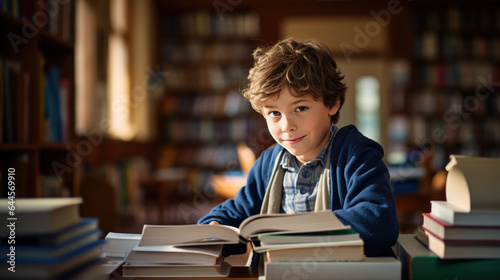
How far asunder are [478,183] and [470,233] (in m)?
0.08

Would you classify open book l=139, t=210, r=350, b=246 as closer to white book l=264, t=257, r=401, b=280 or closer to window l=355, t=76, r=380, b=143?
white book l=264, t=257, r=401, b=280

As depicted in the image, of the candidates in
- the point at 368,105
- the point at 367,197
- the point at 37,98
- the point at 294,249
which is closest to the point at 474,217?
the point at 367,197

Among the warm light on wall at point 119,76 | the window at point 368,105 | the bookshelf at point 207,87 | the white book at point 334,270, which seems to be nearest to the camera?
the white book at point 334,270

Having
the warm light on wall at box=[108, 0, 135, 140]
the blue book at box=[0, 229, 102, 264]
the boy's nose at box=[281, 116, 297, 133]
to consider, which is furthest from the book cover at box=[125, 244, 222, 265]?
the warm light on wall at box=[108, 0, 135, 140]

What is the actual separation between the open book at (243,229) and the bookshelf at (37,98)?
1.01 meters

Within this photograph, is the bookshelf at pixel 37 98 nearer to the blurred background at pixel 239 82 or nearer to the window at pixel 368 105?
the blurred background at pixel 239 82

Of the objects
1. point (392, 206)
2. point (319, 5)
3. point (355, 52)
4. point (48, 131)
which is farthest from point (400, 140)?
point (392, 206)

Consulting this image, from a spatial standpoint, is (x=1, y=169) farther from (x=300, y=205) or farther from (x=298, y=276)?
(x=298, y=276)

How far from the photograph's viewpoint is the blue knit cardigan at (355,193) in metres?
0.79

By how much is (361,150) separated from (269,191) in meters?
0.28

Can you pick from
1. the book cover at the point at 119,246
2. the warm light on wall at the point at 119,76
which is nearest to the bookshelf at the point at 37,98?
the book cover at the point at 119,246

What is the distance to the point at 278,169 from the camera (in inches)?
44.0

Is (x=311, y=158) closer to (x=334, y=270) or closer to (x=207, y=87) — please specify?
(x=334, y=270)

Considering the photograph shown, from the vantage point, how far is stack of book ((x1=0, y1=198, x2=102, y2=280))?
0.51m
